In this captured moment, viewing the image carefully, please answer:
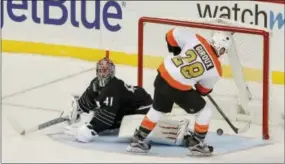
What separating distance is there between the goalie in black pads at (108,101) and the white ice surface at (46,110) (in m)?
0.10

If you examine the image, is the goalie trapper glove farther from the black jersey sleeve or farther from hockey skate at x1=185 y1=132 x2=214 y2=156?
hockey skate at x1=185 y1=132 x2=214 y2=156

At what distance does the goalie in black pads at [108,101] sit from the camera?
116 inches

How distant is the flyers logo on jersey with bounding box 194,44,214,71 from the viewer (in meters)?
2.67

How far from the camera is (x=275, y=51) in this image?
359 cm

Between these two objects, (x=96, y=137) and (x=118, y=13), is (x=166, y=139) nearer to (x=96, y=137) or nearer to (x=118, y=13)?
(x=96, y=137)

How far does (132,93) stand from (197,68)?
402 millimetres

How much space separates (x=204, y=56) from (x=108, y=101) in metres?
0.40

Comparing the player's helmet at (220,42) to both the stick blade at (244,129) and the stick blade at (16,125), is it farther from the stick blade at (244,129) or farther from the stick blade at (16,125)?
the stick blade at (16,125)

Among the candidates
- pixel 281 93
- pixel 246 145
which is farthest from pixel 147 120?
pixel 281 93

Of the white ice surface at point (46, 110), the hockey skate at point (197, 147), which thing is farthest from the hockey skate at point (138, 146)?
the hockey skate at point (197, 147)

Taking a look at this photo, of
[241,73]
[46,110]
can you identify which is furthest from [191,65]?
[46,110]

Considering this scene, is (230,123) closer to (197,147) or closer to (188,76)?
(197,147)

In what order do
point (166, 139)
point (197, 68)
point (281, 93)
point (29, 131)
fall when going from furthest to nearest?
point (281, 93) < point (29, 131) < point (166, 139) < point (197, 68)

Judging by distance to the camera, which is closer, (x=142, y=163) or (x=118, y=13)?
(x=142, y=163)
